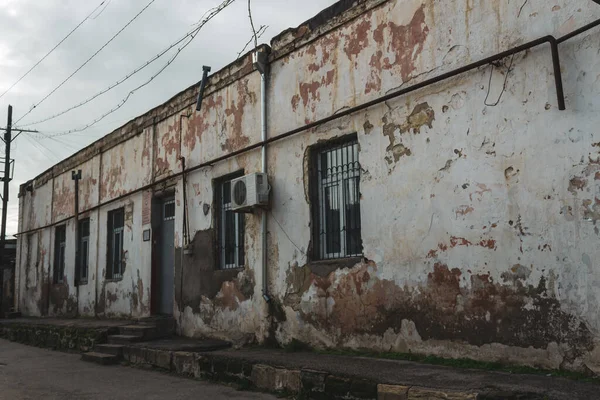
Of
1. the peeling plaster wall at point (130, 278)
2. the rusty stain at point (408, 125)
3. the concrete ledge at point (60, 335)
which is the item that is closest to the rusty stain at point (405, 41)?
the rusty stain at point (408, 125)

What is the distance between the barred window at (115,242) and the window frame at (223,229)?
14.3 feet

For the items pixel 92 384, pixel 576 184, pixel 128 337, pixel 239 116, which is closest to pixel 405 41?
pixel 576 184

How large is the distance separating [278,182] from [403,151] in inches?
93.6

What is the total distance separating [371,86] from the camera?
7285mm

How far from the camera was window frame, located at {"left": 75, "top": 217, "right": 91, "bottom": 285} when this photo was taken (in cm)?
1533

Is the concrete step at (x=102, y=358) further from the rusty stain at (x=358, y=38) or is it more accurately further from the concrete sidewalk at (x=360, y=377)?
the rusty stain at (x=358, y=38)

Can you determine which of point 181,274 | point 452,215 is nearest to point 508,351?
point 452,215

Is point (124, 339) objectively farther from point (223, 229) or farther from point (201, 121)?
point (201, 121)

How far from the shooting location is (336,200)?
784cm

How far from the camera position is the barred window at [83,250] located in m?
15.4

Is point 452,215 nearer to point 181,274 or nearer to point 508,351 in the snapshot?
point 508,351

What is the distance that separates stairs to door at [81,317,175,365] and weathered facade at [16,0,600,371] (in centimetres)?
37

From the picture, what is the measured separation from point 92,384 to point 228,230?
328 cm

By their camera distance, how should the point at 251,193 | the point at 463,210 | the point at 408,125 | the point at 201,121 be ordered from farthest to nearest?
the point at 201,121 → the point at 251,193 → the point at 408,125 → the point at 463,210
